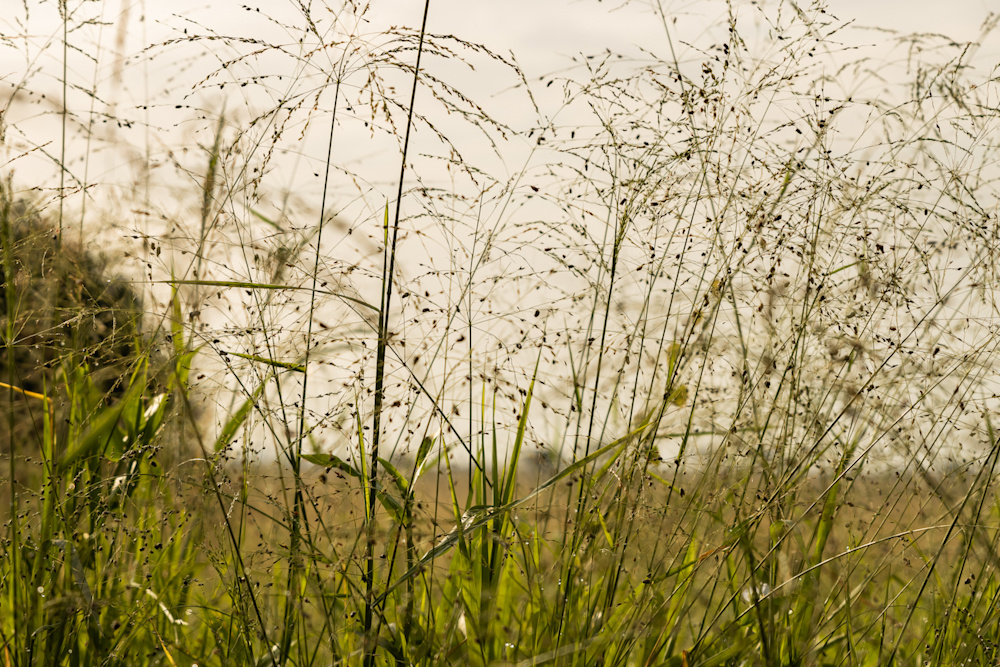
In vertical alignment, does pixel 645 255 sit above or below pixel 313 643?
→ above

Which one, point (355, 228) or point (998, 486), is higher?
point (355, 228)

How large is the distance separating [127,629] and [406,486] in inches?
28.7

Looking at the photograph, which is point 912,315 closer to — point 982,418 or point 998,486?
point 982,418

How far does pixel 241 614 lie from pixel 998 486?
1790 mm

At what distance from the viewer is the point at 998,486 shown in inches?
82.2

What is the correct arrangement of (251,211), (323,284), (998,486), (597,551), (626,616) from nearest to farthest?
(626,616), (597,551), (323,284), (251,211), (998,486)

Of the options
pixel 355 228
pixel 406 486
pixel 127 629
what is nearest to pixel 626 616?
pixel 406 486

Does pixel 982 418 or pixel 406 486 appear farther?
pixel 982 418

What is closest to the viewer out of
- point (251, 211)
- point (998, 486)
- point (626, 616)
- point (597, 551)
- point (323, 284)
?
point (626, 616)

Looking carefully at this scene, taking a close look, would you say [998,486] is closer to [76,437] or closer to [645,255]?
[645,255]

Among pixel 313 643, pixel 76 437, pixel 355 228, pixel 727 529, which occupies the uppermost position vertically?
pixel 355 228

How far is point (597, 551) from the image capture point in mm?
1611

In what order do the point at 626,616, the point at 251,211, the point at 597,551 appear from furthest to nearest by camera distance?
1. the point at 251,211
2. the point at 597,551
3. the point at 626,616

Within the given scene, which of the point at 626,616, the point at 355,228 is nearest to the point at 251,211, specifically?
the point at 355,228
